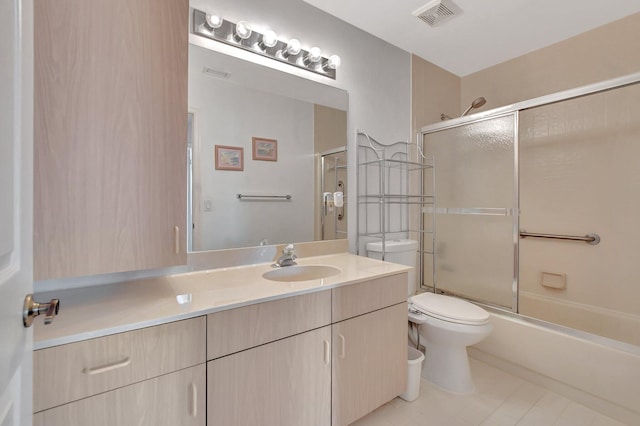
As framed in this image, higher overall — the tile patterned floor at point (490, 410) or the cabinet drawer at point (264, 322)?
the cabinet drawer at point (264, 322)

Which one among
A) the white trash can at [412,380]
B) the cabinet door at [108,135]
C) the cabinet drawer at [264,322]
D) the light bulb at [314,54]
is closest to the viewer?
the cabinet door at [108,135]

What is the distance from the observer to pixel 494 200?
2.24 metres

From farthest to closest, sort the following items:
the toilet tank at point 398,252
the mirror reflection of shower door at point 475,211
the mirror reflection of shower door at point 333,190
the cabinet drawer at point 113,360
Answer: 1. the mirror reflection of shower door at point 475,211
2. the toilet tank at point 398,252
3. the mirror reflection of shower door at point 333,190
4. the cabinet drawer at point 113,360

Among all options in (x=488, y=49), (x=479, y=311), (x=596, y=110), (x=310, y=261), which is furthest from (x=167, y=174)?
(x=596, y=110)

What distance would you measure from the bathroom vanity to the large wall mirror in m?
0.27

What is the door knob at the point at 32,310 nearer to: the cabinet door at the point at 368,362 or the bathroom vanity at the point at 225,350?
the bathroom vanity at the point at 225,350

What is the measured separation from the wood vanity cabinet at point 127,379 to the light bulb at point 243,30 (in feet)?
4.50

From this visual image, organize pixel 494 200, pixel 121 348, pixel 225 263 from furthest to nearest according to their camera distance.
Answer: pixel 494 200 → pixel 225 263 → pixel 121 348

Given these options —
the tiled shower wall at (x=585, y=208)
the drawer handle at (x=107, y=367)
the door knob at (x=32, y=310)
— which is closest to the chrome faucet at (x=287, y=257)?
the drawer handle at (x=107, y=367)

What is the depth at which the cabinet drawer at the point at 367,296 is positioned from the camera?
1.28 meters

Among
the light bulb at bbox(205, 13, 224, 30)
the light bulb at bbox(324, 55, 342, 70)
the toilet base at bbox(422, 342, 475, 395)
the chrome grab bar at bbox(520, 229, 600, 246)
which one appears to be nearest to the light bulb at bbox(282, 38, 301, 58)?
the light bulb at bbox(324, 55, 342, 70)

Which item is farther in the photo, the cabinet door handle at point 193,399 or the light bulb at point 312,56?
the light bulb at point 312,56

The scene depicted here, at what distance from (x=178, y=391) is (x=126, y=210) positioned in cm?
60

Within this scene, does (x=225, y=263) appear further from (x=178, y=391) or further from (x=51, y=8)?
(x=51, y=8)
